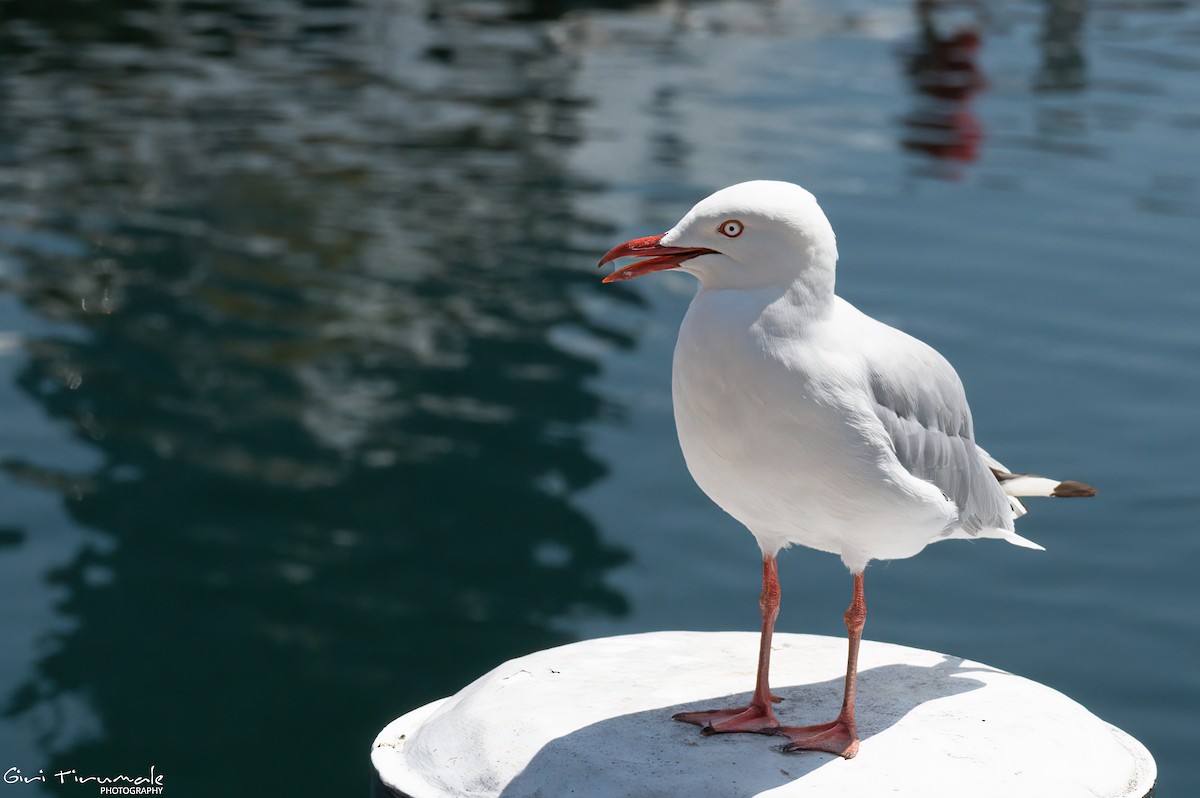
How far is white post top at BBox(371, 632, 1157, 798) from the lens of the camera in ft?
13.4

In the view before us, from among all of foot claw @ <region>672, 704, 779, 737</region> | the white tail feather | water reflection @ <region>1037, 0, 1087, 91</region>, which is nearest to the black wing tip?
the white tail feather

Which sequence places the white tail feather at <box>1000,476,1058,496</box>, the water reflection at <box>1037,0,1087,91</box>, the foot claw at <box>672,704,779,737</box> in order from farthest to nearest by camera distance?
the water reflection at <box>1037,0,1087,91</box> → the white tail feather at <box>1000,476,1058,496</box> → the foot claw at <box>672,704,779,737</box>

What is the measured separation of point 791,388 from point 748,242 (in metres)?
0.41

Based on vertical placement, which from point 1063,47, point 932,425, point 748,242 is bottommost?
point 1063,47

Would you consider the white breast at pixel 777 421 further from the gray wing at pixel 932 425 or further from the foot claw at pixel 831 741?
the foot claw at pixel 831 741

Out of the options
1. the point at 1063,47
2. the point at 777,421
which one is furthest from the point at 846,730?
the point at 1063,47

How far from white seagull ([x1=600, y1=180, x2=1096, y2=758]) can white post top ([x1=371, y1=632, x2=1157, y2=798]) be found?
0.73 feet

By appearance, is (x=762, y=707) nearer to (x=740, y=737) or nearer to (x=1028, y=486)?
(x=740, y=737)

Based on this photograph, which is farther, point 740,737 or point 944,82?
point 944,82

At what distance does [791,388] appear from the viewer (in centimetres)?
373

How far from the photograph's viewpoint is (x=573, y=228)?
1392cm

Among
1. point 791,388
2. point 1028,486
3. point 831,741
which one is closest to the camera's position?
point 791,388

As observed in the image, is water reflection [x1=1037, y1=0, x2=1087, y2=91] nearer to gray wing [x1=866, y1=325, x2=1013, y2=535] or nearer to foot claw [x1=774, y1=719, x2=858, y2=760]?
Answer: gray wing [x1=866, y1=325, x2=1013, y2=535]

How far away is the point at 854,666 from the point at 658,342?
24.6ft
